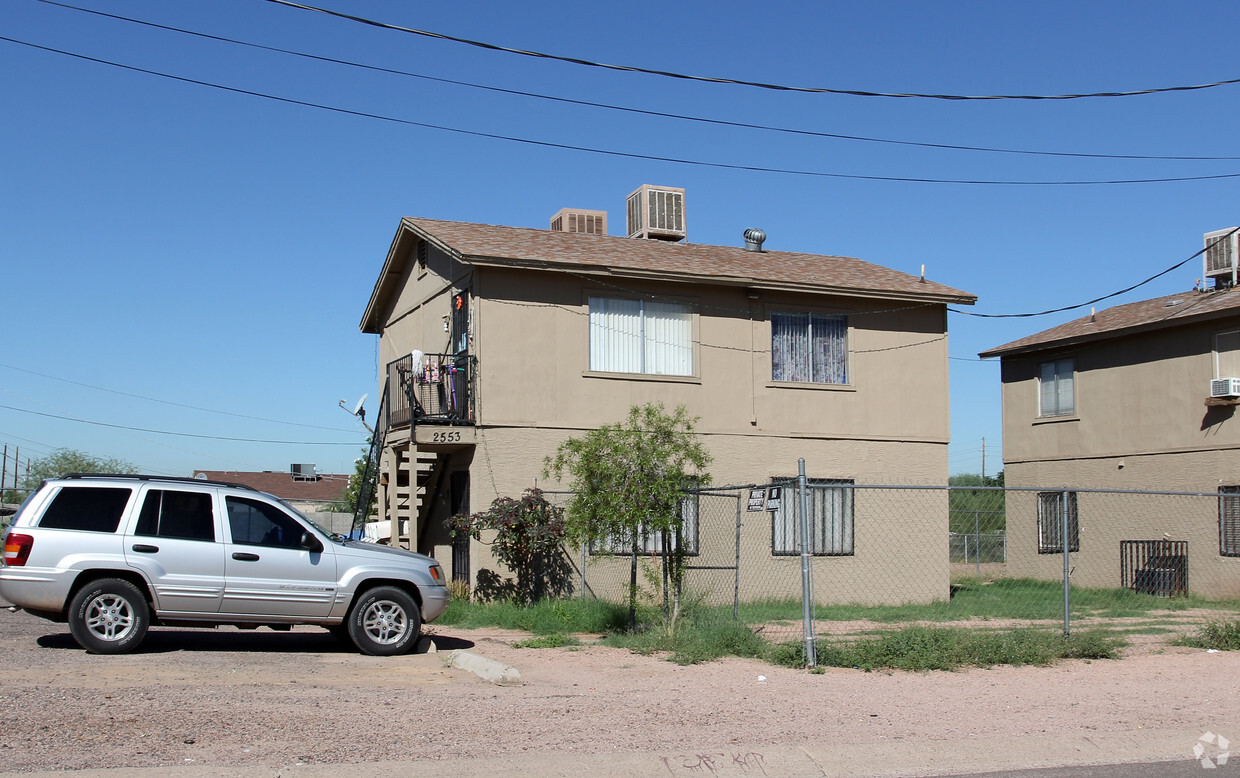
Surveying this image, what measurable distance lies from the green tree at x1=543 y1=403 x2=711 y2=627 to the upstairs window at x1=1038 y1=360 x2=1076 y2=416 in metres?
14.5

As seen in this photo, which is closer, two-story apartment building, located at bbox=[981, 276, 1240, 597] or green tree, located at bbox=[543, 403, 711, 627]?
green tree, located at bbox=[543, 403, 711, 627]

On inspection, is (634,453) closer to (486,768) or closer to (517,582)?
(517,582)

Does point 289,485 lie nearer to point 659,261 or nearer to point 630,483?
point 659,261

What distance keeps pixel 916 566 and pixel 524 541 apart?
7.17m

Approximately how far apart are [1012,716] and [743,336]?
1084 centimetres

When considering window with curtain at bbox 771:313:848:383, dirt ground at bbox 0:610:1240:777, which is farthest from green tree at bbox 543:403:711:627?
window with curtain at bbox 771:313:848:383

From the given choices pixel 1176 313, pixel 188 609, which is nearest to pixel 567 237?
pixel 188 609

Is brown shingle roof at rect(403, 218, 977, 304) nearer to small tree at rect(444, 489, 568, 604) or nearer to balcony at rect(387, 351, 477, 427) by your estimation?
balcony at rect(387, 351, 477, 427)

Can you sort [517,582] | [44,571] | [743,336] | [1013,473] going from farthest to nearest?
[1013,473]
[743,336]
[517,582]
[44,571]

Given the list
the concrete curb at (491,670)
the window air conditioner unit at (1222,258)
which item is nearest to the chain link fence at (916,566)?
the concrete curb at (491,670)

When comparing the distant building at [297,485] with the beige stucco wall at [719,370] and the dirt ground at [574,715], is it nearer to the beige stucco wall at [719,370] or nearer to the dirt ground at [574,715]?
the beige stucco wall at [719,370]

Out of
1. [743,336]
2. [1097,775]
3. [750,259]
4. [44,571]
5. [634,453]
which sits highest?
[750,259]

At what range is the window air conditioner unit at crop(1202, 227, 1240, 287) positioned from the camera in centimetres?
2294

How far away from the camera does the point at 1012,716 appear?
344 inches
